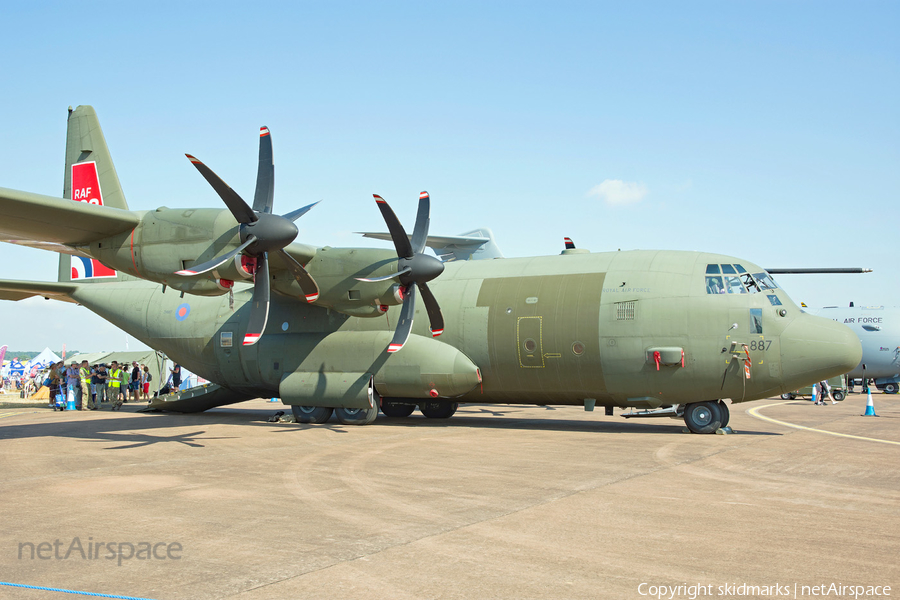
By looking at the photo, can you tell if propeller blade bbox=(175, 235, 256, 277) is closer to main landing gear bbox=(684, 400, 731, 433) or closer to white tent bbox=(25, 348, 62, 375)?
main landing gear bbox=(684, 400, 731, 433)

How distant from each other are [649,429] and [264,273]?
33.0 ft

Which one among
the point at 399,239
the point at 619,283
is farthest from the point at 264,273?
the point at 619,283

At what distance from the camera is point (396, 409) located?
827 inches

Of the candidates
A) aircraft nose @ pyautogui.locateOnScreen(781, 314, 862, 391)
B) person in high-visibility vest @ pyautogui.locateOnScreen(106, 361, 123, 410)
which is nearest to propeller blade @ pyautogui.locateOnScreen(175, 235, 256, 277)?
aircraft nose @ pyautogui.locateOnScreen(781, 314, 862, 391)

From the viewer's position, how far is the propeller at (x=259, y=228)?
13.9 metres

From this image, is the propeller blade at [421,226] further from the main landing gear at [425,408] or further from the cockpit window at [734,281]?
the cockpit window at [734,281]

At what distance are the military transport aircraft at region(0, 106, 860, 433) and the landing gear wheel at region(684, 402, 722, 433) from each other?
0.03 m

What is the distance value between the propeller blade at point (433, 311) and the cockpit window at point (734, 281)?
248 inches

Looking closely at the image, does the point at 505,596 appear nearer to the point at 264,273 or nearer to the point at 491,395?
the point at 264,273

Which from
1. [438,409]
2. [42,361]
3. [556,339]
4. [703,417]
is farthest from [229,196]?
[42,361]

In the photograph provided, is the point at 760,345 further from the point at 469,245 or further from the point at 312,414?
the point at 469,245

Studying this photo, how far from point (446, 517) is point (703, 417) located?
35.2 feet

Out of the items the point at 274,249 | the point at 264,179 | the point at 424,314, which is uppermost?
the point at 264,179

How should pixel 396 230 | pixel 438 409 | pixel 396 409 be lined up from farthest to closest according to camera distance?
pixel 396 409 → pixel 438 409 → pixel 396 230
